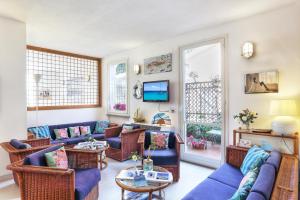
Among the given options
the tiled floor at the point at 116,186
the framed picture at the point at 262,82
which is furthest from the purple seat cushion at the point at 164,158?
the framed picture at the point at 262,82

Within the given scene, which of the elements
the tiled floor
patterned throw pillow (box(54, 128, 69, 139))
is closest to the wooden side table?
the tiled floor

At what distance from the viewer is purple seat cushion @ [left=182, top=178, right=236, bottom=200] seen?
1865mm

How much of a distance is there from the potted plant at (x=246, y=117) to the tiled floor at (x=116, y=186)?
1.18m

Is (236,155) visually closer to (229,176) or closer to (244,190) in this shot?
(229,176)

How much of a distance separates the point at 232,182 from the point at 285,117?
54.5 inches

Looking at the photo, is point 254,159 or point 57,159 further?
point 57,159

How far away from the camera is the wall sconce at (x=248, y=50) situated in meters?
3.21

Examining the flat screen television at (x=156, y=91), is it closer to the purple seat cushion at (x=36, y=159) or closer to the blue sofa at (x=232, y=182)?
the blue sofa at (x=232, y=182)

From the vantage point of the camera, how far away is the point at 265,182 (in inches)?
57.4

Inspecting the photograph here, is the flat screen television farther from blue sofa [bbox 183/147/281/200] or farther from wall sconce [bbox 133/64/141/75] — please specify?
blue sofa [bbox 183/147/281/200]

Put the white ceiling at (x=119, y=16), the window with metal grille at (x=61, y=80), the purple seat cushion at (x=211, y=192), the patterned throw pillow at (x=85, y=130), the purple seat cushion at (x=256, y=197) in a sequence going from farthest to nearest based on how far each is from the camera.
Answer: the patterned throw pillow at (x=85, y=130), the window with metal grille at (x=61, y=80), the white ceiling at (x=119, y=16), the purple seat cushion at (x=211, y=192), the purple seat cushion at (x=256, y=197)

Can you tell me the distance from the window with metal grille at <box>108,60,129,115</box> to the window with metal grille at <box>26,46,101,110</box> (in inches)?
21.4

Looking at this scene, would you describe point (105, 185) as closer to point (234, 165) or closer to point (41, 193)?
Result: point (41, 193)

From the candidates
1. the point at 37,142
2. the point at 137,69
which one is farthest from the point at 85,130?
the point at 137,69
